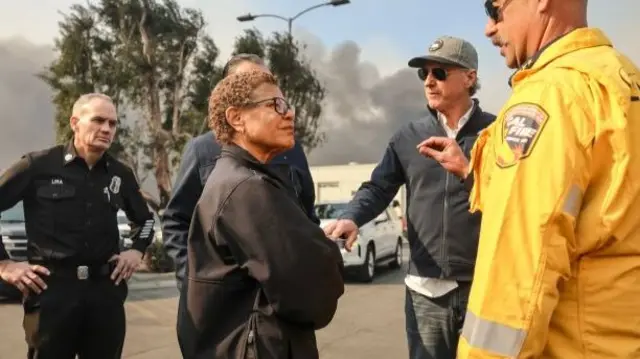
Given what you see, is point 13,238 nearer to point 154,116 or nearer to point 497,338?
point 497,338

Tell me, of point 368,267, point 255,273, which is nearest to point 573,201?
point 255,273

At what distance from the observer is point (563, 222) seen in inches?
56.4

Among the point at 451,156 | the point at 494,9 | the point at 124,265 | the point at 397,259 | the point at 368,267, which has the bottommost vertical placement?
the point at 397,259

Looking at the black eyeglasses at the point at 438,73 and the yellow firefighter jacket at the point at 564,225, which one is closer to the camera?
the yellow firefighter jacket at the point at 564,225

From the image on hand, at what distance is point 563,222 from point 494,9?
0.71 m

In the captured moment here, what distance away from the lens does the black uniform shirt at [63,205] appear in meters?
3.63

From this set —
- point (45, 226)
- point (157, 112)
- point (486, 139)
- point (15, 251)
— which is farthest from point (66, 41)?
point (486, 139)

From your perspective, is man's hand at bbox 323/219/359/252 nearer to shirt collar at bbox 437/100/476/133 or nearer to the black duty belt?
shirt collar at bbox 437/100/476/133

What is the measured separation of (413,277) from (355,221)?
41 centimetres

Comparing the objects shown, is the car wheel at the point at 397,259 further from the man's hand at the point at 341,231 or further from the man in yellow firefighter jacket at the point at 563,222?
the man in yellow firefighter jacket at the point at 563,222

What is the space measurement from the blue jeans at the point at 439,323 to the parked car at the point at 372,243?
825cm

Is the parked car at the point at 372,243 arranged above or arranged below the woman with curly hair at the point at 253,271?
below

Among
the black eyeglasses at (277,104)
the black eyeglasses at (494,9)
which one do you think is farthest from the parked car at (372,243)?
the black eyeglasses at (494,9)

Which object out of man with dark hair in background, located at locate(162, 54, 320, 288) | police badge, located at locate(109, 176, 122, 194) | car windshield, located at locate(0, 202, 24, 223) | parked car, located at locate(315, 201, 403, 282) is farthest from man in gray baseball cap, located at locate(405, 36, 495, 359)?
car windshield, located at locate(0, 202, 24, 223)
